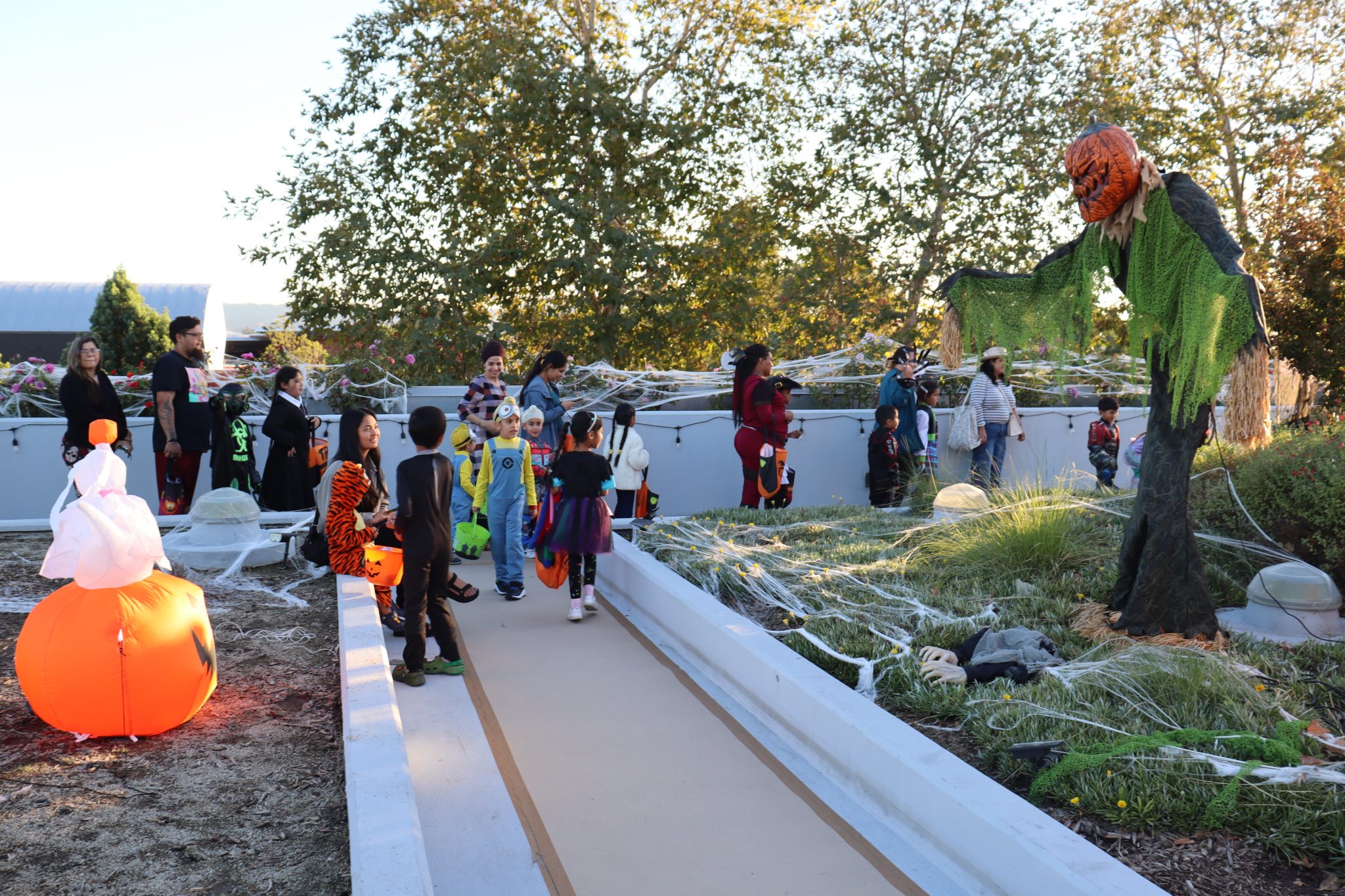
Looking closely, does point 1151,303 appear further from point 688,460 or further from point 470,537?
point 688,460

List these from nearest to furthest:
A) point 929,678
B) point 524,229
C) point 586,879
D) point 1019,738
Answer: point 586,879 → point 1019,738 → point 929,678 → point 524,229

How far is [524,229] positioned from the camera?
14.9 m

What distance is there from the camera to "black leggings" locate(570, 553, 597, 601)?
259 inches

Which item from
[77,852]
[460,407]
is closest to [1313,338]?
[460,407]

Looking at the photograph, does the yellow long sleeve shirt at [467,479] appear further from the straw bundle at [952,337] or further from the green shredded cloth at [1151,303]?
the green shredded cloth at [1151,303]

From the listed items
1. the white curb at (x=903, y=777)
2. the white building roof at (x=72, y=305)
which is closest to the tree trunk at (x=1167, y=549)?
the white curb at (x=903, y=777)

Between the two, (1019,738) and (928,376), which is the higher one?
(928,376)

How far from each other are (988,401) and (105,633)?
868 centimetres

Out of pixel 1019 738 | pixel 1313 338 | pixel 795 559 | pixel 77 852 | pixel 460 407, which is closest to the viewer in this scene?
pixel 77 852

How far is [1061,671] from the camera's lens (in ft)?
14.4

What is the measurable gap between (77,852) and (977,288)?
492 cm

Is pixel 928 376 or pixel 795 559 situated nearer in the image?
pixel 795 559

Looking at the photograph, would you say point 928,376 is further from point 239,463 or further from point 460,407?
point 239,463

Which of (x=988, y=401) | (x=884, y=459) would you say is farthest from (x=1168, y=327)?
(x=988, y=401)
